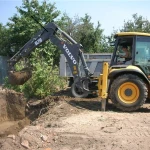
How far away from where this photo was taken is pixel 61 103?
10.0 metres

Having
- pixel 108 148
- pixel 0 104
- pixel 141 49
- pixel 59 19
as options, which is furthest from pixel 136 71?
pixel 59 19

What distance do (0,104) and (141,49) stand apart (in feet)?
15.6

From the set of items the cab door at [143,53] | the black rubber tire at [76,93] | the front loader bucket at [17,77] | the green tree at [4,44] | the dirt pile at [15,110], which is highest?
the green tree at [4,44]

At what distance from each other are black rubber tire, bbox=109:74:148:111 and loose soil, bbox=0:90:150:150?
632 millimetres

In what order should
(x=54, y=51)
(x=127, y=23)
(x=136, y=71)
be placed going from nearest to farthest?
(x=136, y=71)
(x=54, y=51)
(x=127, y=23)

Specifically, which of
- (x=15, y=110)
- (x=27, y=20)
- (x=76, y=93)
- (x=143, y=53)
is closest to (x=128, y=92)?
(x=143, y=53)

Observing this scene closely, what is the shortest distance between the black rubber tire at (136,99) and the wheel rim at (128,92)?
71 mm

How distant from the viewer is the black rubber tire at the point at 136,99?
9.31 meters

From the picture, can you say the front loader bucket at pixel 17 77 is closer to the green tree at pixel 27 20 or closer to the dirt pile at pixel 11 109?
the dirt pile at pixel 11 109

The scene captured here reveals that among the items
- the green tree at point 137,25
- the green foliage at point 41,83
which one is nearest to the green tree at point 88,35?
the green tree at point 137,25

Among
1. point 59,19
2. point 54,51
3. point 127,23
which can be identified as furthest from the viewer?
point 127,23

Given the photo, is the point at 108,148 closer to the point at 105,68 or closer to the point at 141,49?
the point at 105,68

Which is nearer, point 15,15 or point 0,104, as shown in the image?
point 0,104

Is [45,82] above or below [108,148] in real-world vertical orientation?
above
